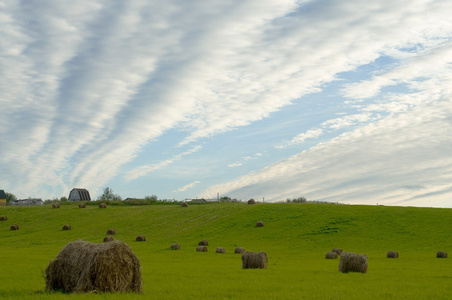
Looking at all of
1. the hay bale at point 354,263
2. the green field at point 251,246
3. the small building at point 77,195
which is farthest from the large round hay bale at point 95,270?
the small building at point 77,195

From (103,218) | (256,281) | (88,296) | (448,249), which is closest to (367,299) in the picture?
(256,281)

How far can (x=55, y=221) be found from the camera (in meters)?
94.7

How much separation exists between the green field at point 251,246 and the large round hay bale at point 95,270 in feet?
3.04

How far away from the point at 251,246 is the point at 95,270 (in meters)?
45.8

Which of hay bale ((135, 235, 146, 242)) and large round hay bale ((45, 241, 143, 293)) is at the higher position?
hay bale ((135, 235, 146, 242))

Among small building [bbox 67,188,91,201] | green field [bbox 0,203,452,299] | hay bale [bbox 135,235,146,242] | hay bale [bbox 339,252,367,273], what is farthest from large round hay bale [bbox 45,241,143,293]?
small building [bbox 67,188,91,201]

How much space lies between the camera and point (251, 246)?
65500mm

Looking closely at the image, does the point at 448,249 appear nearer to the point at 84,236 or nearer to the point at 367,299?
the point at 367,299

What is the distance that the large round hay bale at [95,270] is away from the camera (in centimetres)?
2125

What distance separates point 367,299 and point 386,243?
4692cm

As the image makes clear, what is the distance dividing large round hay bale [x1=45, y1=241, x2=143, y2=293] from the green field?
93 centimetres

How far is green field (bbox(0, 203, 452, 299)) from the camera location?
23.5 meters

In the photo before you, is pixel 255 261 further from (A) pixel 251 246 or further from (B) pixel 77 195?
(B) pixel 77 195

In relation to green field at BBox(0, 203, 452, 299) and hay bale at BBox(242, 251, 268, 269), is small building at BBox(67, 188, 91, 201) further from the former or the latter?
hay bale at BBox(242, 251, 268, 269)
